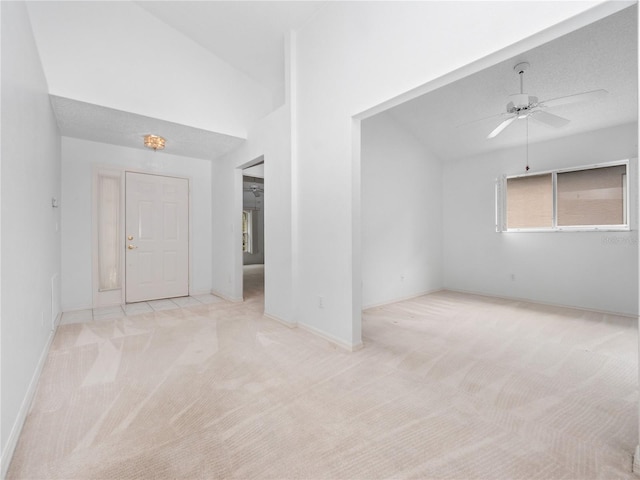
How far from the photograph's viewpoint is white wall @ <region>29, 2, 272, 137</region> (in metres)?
2.89

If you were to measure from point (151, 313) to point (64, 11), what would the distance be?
11.2 feet

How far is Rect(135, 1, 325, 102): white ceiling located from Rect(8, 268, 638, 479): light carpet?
11.3 feet

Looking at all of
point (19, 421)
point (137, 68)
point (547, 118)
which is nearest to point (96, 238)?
point (137, 68)

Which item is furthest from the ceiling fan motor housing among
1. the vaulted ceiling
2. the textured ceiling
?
the textured ceiling

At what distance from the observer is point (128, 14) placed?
3.31m

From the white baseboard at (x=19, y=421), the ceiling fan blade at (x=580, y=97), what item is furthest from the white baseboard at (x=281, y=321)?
the ceiling fan blade at (x=580, y=97)

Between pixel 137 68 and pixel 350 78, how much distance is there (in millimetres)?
2473

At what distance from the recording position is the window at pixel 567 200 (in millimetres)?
4035

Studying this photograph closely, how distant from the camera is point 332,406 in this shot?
6.10 ft

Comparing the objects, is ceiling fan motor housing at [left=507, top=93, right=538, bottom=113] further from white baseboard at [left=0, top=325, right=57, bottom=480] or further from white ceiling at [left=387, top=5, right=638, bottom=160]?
white baseboard at [left=0, top=325, right=57, bottom=480]

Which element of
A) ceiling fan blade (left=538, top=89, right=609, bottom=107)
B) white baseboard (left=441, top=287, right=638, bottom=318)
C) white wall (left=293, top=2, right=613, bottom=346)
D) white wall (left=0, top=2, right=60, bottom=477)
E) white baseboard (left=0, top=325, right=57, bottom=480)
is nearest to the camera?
white baseboard (left=0, top=325, right=57, bottom=480)

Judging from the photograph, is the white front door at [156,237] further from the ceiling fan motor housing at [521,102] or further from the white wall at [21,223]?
the ceiling fan motor housing at [521,102]

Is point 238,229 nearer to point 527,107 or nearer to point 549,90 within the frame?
point 527,107

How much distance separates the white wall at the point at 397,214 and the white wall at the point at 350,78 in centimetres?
133
